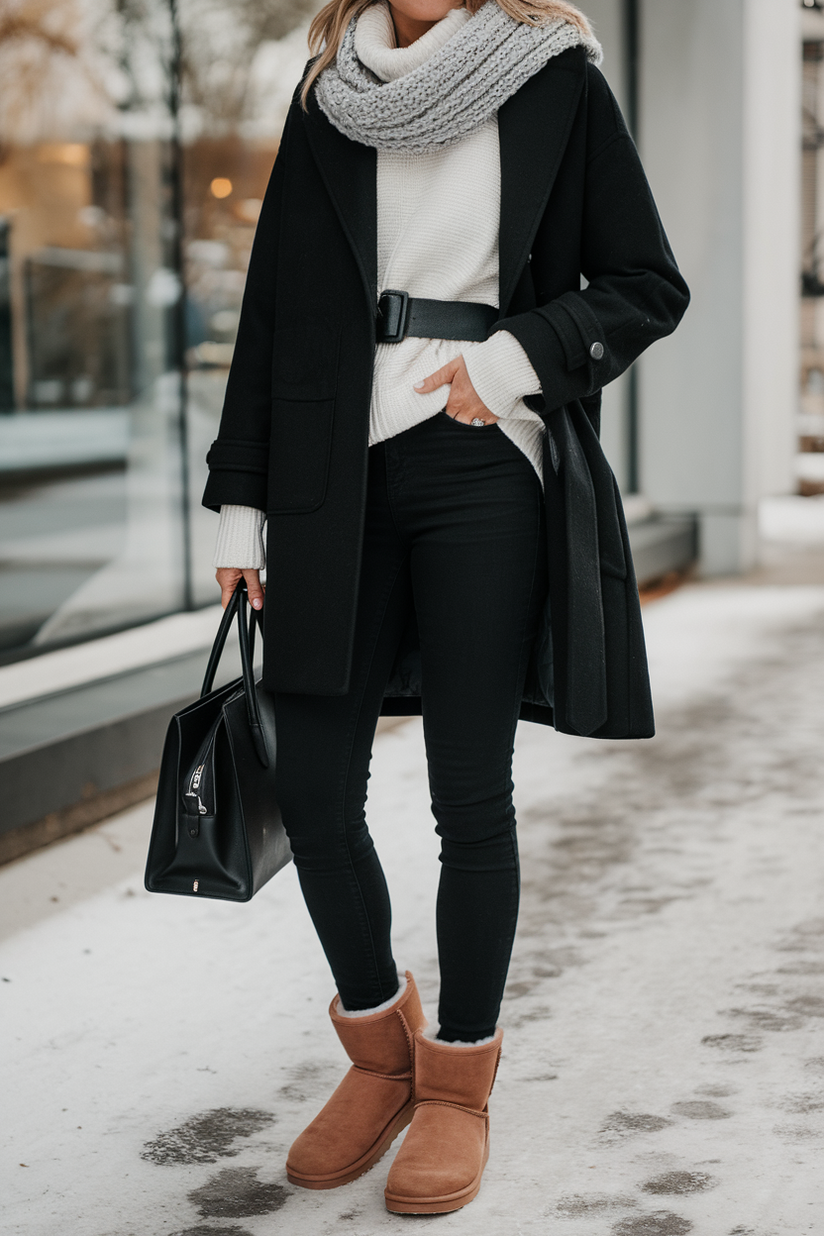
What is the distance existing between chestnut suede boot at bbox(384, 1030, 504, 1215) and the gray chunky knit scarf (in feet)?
4.13

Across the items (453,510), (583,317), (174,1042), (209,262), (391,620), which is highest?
(209,262)

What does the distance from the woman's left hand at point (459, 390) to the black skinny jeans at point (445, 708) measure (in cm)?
4

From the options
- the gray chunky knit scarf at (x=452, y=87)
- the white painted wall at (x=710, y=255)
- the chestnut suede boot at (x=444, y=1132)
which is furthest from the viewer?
the white painted wall at (x=710, y=255)

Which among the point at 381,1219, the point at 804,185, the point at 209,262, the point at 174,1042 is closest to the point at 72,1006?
the point at 174,1042

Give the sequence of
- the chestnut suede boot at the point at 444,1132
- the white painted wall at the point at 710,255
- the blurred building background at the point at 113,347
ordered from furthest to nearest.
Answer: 1. the white painted wall at the point at 710,255
2. the blurred building background at the point at 113,347
3. the chestnut suede boot at the point at 444,1132

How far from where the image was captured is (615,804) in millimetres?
3912

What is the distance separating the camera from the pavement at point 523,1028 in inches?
75.5

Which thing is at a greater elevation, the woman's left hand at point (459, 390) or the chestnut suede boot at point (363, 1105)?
the woman's left hand at point (459, 390)

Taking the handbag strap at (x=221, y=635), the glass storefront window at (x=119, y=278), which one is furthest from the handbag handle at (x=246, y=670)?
the glass storefront window at (x=119, y=278)

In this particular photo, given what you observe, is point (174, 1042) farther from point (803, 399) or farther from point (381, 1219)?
point (803, 399)

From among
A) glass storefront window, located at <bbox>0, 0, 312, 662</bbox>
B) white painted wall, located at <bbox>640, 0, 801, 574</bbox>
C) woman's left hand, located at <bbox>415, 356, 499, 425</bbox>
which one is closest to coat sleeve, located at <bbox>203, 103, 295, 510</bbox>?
→ woman's left hand, located at <bbox>415, 356, 499, 425</bbox>

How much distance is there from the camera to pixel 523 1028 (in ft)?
8.14

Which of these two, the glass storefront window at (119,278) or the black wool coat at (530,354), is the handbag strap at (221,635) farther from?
the glass storefront window at (119,278)

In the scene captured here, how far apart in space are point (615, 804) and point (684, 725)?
3.37ft
